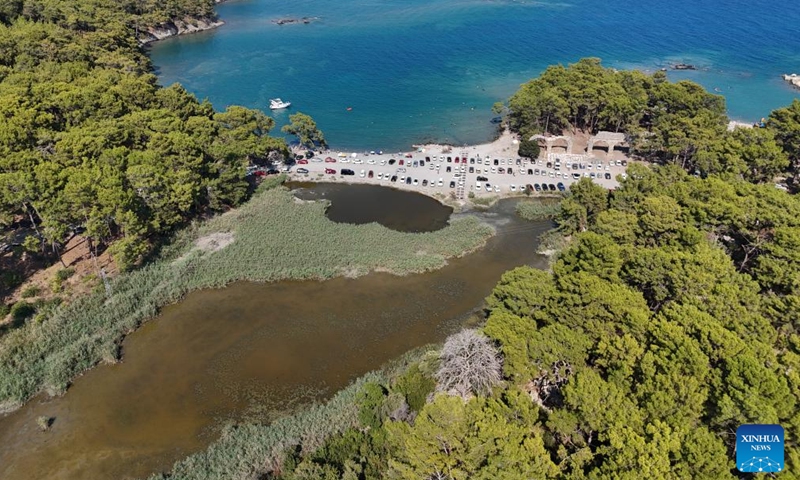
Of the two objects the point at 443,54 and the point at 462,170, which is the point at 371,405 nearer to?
the point at 462,170

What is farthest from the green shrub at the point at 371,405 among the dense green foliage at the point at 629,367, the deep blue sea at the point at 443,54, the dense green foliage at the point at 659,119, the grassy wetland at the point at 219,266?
the dense green foliage at the point at 659,119

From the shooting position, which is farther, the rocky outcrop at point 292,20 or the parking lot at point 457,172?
the rocky outcrop at point 292,20

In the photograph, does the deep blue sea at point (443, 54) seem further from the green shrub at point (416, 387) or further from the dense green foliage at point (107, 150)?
the green shrub at point (416, 387)

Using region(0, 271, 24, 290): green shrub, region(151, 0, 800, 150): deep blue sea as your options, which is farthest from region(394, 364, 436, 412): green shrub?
region(151, 0, 800, 150): deep blue sea

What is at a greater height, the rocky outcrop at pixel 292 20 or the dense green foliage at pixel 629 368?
the rocky outcrop at pixel 292 20

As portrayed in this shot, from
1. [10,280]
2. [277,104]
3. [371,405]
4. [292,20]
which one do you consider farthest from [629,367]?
[292,20]

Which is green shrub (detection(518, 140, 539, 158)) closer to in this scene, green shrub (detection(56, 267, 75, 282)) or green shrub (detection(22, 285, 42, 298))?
green shrub (detection(56, 267, 75, 282))
